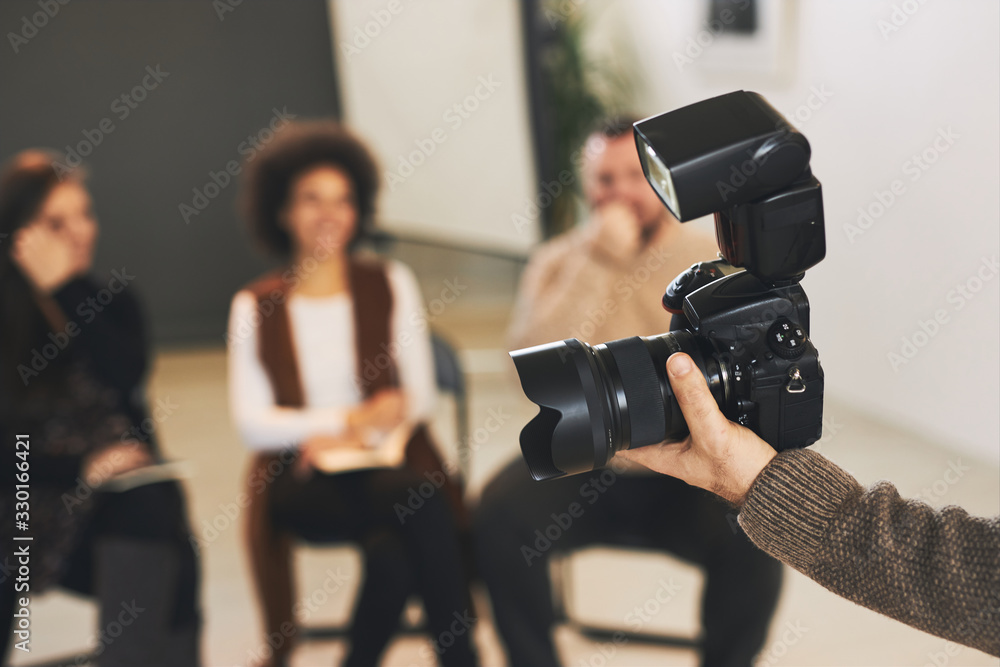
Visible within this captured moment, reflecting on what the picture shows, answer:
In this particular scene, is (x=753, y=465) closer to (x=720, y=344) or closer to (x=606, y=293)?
(x=720, y=344)

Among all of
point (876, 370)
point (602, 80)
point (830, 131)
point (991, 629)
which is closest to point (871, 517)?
point (991, 629)

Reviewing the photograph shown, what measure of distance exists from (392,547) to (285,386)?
0.43 m

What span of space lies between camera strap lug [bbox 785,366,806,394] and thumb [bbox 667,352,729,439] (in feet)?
0.21

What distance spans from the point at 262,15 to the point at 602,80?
1.50 m

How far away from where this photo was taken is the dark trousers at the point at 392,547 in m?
1.44

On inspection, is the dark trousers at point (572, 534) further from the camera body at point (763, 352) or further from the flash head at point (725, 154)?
the flash head at point (725, 154)

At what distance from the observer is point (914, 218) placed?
106 centimetres

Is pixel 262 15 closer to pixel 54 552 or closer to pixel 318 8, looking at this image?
pixel 318 8

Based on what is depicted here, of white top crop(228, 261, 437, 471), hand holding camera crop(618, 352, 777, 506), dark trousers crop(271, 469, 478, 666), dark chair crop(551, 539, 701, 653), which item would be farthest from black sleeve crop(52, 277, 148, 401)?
hand holding camera crop(618, 352, 777, 506)

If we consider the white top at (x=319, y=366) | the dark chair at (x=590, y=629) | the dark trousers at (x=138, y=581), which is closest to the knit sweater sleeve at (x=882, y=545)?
the dark chair at (x=590, y=629)

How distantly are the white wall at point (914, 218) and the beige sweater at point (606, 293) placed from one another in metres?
0.31

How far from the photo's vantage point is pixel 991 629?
64cm

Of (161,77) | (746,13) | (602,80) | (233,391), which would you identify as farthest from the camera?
(602,80)

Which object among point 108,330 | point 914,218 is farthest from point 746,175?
point 108,330
